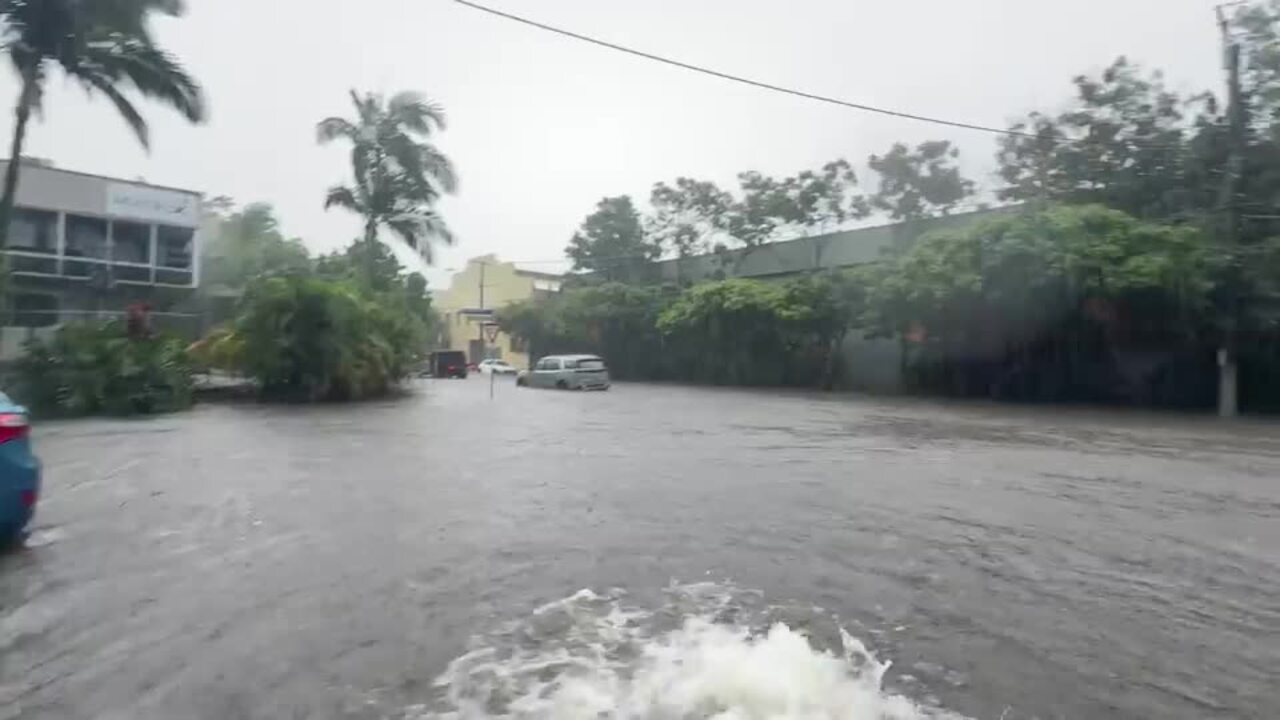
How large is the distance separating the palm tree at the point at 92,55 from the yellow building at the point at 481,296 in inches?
1847

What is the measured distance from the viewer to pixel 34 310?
3011cm

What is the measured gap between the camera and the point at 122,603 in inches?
228

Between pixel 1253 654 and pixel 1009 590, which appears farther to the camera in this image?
pixel 1009 590

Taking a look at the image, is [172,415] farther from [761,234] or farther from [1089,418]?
[761,234]

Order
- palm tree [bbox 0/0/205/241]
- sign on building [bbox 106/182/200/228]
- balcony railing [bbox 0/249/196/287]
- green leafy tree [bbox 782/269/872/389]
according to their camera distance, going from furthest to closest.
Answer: green leafy tree [bbox 782/269/872/389]
sign on building [bbox 106/182/200/228]
balcony railing [bbox 0/249/196/287]
palm tree [bbox 0/0/205/241]

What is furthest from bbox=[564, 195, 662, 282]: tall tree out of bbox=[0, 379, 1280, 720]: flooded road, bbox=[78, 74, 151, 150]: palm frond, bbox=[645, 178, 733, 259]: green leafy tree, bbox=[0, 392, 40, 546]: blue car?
bbox=[0, 392, 40, 546]: blue car

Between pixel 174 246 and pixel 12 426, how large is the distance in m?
32.5

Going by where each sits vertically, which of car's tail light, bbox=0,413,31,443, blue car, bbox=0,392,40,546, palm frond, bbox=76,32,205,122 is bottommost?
blue car, bbox=0,392,40,546

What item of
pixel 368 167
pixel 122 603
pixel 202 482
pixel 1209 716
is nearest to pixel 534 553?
pixel 122 603

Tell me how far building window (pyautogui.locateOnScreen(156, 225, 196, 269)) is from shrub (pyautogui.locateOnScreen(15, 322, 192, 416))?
14639 millimetres

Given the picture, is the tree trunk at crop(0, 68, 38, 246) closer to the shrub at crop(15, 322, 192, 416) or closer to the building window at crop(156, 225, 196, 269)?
the shrub at crop(15, 322, 192, 416)

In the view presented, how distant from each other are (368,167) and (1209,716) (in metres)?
33.9

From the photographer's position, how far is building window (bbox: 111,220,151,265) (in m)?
34.2

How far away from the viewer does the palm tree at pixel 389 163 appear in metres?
34.9
